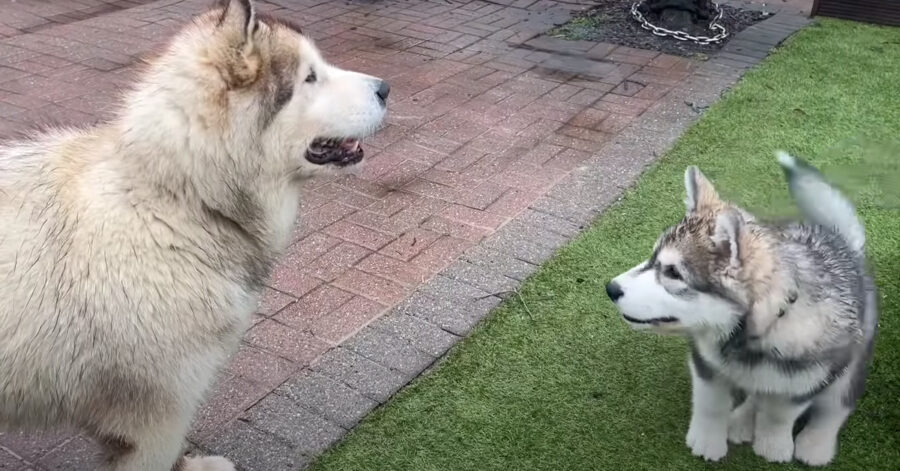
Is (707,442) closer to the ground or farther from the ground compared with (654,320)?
closer to the ground

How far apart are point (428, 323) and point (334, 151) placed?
1405mm

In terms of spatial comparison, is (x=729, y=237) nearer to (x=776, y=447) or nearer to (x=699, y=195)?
(x=699, y=195)

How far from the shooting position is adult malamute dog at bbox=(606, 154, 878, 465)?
7.69ft

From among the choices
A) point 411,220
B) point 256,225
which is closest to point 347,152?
point 256,225

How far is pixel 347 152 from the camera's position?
230cm

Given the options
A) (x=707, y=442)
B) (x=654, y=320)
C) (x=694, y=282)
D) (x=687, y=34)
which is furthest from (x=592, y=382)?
(x=687, y=34)

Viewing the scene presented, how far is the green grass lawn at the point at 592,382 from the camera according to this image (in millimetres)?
2818

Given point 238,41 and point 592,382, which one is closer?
point 238,41

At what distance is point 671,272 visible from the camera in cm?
243

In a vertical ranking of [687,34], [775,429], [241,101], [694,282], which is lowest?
[687,34]

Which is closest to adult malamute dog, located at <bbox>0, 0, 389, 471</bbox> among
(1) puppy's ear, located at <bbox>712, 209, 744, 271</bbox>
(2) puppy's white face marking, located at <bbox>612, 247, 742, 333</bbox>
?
(2) puppy's white face marking, located at <bbox>612, 247, 742, 333</bbox>

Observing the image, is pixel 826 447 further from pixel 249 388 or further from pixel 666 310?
pixel 249 388

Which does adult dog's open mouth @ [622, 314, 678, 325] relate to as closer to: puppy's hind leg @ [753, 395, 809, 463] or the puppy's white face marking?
the puppy's white face marking

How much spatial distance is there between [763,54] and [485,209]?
3821 millimetres
